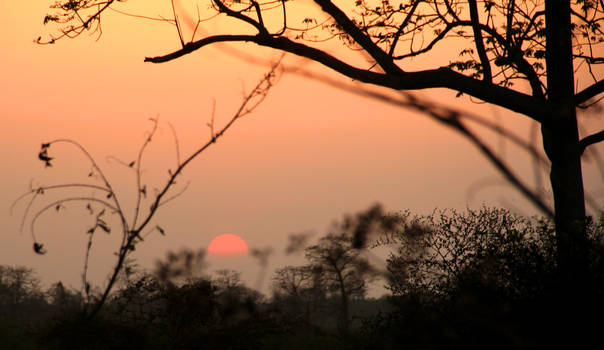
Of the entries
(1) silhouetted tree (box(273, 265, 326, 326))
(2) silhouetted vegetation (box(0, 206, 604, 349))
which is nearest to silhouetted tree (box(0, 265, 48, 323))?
(1) silhouetted tree (box(273, 265, 326, 326))

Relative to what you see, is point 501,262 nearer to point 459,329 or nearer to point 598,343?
point 459,329

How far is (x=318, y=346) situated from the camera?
1980 cm

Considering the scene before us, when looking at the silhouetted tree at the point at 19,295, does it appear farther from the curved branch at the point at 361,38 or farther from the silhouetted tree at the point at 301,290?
the curved branch at the point at 361,38

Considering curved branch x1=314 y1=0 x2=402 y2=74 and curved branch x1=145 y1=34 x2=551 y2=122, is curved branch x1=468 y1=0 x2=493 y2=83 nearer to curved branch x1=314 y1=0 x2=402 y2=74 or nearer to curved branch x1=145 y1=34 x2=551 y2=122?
curved branch x1=145 y1=34 x2=551 y2=122

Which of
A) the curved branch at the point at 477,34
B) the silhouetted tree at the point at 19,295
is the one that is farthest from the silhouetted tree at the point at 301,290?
the curved branch at the point at 477,34

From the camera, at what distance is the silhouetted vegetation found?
5945mm

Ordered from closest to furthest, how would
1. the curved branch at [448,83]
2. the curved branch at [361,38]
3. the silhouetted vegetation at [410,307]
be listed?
1. the silhouetted vegetation at [410,307]
2. the curved branch at [448,83]
3. the curved branch at [361,38]

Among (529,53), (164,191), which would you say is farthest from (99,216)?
(529,53)

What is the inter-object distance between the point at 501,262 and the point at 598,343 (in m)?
3.66

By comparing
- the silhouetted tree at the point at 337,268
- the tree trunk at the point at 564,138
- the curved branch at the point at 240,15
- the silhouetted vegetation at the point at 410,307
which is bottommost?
the silhouetted vegetation at the point at 410,307

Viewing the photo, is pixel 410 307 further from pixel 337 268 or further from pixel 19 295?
pixel 19 295

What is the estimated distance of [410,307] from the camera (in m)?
8.86

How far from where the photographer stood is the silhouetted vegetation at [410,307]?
19.5 ft

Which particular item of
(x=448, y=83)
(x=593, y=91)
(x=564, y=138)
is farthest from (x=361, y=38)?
(x=593, y=91)
